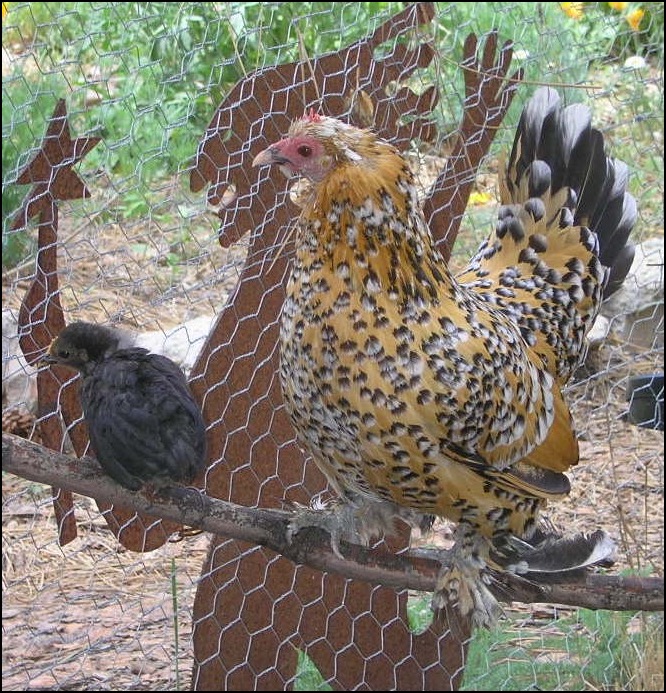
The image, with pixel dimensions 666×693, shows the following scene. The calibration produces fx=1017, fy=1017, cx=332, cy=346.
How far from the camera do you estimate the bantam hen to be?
1.62 meters

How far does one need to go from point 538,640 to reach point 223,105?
169 cm

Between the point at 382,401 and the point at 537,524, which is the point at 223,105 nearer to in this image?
the point at 382,401

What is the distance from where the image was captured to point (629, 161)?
3.98 meters

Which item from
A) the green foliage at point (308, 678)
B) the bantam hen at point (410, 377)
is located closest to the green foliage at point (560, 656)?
the green foliage at point (308, 678)

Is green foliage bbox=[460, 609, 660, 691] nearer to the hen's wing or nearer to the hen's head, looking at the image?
the hen's wing

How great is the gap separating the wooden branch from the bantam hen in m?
0.04

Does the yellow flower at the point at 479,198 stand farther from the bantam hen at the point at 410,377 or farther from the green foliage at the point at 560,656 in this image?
the bantam hen at the point at 410,377

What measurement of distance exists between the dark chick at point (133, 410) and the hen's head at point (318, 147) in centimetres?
40

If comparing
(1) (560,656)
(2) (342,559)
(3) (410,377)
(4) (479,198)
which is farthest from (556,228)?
(4) (479,198)

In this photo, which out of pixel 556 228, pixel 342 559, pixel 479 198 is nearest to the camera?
pixel 342 559

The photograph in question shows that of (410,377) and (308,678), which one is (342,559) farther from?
(308,678)

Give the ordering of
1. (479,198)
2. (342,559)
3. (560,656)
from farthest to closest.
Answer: (479,198), (560,656), (342,559)

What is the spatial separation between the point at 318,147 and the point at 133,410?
0.52 meters

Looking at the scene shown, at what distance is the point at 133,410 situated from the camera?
5.46ft
